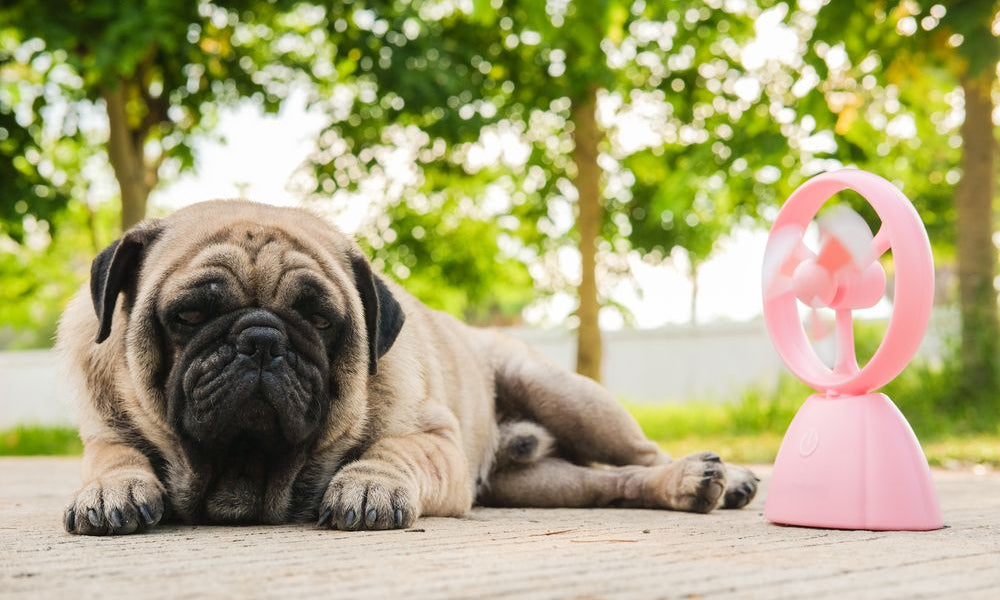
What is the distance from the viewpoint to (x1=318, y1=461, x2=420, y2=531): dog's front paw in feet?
10.4

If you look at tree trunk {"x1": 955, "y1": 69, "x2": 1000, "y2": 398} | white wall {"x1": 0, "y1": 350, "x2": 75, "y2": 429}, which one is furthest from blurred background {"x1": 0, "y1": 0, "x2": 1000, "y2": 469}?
white wall {"x1": 0, "y1": 350, "x2": 75, "y2": 429}

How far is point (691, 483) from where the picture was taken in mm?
3975

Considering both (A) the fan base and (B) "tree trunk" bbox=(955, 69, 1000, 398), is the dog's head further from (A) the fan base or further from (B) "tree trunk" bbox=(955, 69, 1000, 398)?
(B) "tree trunk" bbox=(955, 69, 1000, 398)

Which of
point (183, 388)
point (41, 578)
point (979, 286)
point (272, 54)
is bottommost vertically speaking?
point (41, 578)

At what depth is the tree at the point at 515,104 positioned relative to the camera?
384 inches

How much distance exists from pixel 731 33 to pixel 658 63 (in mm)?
1074

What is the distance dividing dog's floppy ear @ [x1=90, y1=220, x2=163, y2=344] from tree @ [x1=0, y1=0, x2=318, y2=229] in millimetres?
5354

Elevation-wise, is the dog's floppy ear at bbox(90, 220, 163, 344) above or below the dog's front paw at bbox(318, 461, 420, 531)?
above

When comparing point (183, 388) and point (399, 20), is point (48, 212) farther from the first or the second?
point (183, 388)

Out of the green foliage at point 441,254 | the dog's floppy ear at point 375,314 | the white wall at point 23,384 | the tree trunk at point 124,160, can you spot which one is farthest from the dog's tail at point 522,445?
the white wall at point 23,384

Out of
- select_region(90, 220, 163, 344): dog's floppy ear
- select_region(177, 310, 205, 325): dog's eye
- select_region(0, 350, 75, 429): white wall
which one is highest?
select_region(0, 350, 75, 429): white wall

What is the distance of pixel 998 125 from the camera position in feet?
46.8

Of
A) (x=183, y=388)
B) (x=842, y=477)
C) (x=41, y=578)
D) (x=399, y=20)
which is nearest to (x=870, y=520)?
(x=842, y=477)

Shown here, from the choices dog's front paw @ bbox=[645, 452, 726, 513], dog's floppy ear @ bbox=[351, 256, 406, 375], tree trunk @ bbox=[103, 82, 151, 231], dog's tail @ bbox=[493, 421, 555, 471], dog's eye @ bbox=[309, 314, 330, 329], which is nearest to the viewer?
dog's eye @ bbox=[309, 314, 330, 329]
